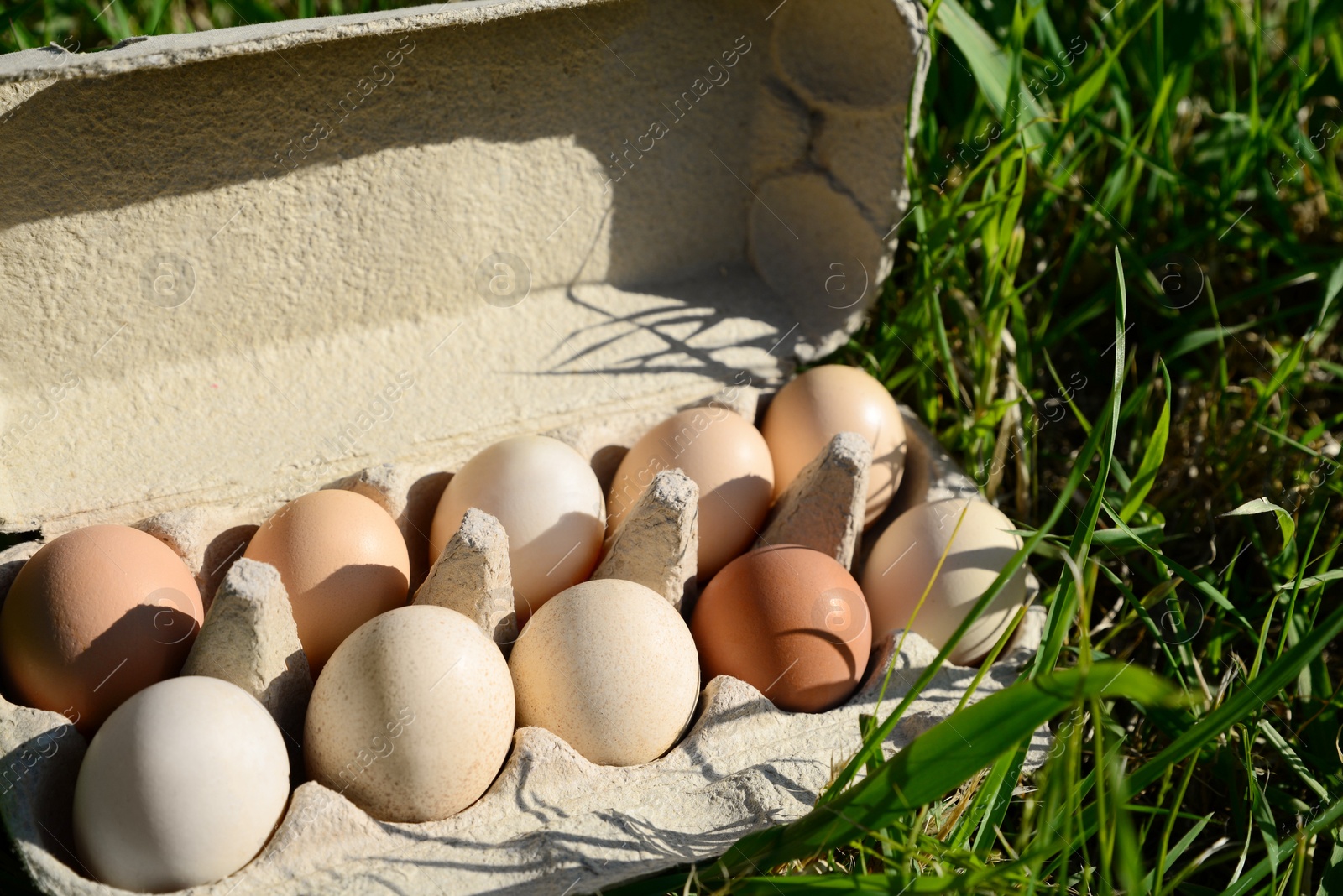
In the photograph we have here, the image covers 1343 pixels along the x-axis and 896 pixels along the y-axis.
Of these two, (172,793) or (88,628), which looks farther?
(88,628)

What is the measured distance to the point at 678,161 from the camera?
1.97 metres

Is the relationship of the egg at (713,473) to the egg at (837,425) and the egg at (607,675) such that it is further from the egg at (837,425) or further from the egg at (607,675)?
the egg at (607,675)

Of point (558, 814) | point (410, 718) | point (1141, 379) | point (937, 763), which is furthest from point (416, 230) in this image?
point (1141, 379)

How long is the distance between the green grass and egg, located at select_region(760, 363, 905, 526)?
0.80 ft

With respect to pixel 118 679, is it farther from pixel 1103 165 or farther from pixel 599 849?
pixel 1103 165

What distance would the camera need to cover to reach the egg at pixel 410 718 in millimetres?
1235

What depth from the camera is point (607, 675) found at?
52.7 inches

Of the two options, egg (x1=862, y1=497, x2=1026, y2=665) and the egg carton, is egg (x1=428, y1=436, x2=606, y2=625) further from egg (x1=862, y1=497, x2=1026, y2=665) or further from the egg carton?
egg (x1=862, y1=497, x2=1026, y2=665)

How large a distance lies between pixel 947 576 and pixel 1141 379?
3.06ft

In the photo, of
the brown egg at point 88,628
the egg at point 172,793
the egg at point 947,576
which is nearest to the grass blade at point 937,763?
the egg at point 947,576

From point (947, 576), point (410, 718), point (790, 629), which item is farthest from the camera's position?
point (947, 576)

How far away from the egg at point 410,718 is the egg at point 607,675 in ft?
0.26

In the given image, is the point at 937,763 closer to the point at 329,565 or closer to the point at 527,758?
the point at 527,758

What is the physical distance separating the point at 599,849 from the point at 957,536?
706 mm
